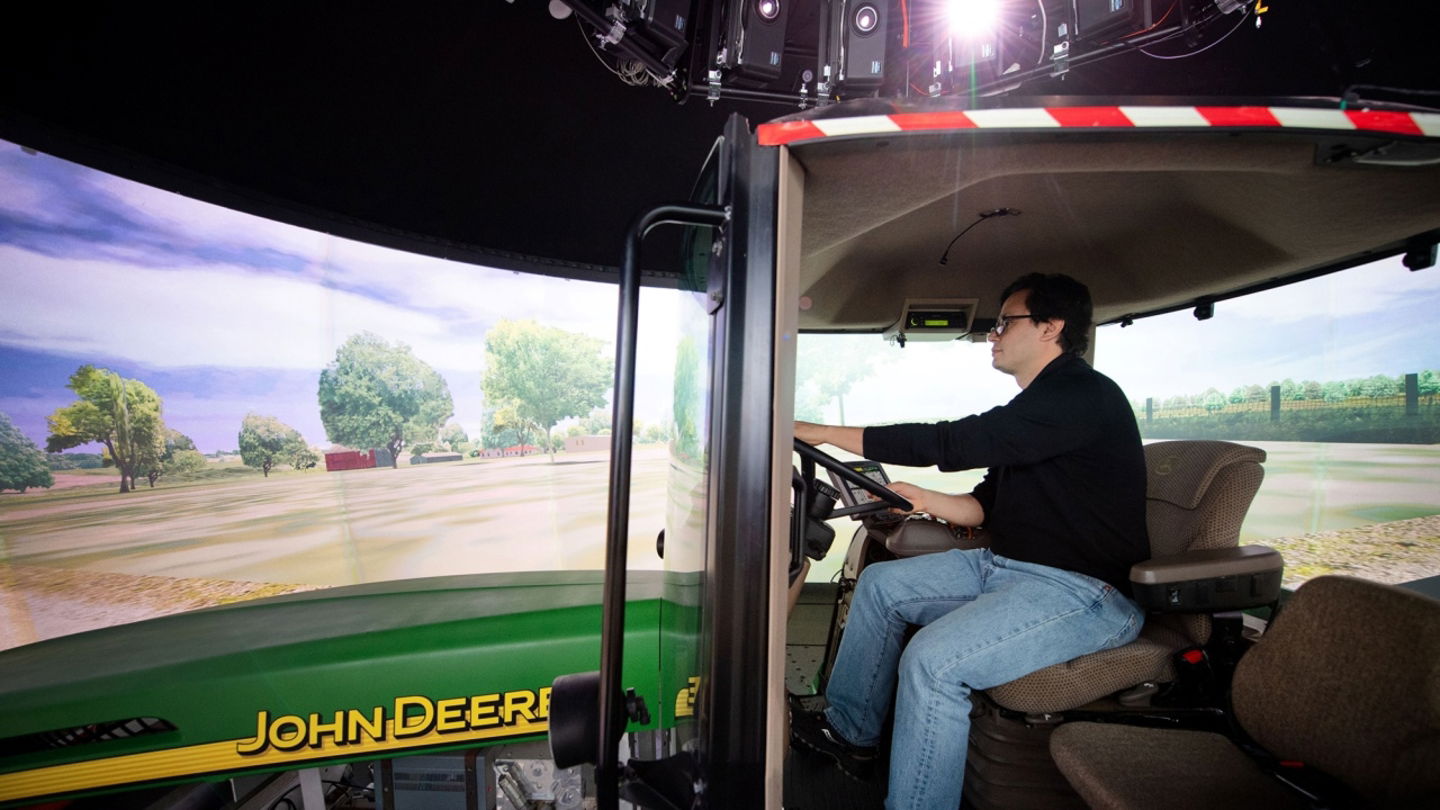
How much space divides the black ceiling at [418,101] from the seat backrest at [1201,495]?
2255 mm

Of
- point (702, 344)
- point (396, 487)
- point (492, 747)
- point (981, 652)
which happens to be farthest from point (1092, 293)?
point (396, 487)

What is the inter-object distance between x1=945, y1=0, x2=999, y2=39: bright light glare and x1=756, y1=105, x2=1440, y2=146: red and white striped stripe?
2.38 meters

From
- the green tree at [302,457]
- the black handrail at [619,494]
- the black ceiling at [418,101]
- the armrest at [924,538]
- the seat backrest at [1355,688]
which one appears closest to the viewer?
the black handrail at [619,494]

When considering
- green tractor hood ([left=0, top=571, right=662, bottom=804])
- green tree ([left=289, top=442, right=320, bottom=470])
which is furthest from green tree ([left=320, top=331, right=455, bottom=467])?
green tractor hood ([left=0, top=571, right=662, bottom=804])

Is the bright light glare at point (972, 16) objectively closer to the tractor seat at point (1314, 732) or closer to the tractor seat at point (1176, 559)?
the tractor seat at point (1176, 559)

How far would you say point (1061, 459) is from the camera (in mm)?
1540

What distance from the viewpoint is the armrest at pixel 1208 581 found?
1.39 meters

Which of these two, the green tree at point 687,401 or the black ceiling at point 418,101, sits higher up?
the black ceiling at point 418,101

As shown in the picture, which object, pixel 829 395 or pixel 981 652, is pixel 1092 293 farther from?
pixel 981 652

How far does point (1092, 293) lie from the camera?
2229 mm

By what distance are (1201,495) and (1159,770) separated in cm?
79

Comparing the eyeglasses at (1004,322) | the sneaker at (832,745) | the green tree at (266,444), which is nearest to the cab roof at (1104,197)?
the eyeglasses at (1004,322)

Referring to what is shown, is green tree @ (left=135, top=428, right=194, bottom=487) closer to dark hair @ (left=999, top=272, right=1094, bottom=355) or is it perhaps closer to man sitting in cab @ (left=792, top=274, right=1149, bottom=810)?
man sitting in cab @ (left=792, top=274, right=1149, bottom=810)

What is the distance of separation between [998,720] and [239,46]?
3893 millimetres
